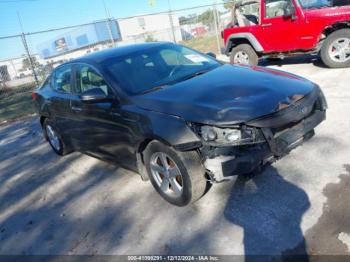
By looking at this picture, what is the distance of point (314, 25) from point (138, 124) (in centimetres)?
602

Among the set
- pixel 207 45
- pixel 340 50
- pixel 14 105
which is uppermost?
pixel 340 50

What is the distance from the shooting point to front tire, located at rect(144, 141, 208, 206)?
3029mm

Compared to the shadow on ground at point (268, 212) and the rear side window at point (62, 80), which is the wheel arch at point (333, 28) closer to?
the shadow on ground at point (268, 212)

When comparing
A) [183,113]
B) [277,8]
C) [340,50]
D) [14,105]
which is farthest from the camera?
[14,105]

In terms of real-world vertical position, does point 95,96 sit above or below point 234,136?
above

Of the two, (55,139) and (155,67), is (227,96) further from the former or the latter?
(55,139)

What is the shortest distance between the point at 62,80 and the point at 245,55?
5896mm

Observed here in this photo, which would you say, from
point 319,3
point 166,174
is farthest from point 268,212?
point 319,3

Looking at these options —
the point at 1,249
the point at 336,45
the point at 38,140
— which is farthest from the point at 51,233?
the point at 336,45

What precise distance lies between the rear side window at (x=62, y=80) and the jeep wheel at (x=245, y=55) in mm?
5526

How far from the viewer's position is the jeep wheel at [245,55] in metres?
9.02

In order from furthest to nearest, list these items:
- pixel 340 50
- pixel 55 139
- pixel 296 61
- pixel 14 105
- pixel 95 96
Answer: pixel 14 105
pixel 296 61
pixel 340 50
pixel 55 139
pixel 95 96

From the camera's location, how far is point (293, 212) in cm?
297

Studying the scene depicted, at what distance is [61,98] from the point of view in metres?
4.71
